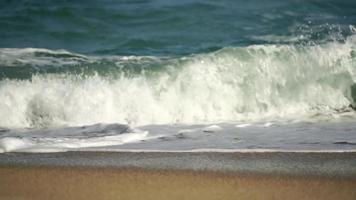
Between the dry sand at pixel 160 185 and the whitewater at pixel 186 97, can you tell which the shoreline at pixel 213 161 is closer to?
the dry sand at pixel 160 185

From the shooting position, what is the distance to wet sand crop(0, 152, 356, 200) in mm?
3092

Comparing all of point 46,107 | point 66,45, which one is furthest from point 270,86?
point 66,45

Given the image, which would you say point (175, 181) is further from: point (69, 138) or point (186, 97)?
point (186, 97)

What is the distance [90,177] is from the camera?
342 centimetres

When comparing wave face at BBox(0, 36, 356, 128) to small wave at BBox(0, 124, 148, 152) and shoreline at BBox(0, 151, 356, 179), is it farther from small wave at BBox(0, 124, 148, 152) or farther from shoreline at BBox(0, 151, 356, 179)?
shoreline at BBox(0, 151, 356, 179)

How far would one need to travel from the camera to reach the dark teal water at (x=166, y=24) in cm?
918

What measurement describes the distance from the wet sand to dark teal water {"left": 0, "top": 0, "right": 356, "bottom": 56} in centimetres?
526

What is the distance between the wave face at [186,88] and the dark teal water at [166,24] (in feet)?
4.74

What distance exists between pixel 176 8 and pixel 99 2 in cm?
173

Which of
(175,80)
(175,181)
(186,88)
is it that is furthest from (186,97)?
(175,181)

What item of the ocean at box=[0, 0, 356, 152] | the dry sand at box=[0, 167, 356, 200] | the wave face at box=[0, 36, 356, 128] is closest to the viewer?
the dry sand at box=[0, 167, 356, 200]

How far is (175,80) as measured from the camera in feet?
22.2

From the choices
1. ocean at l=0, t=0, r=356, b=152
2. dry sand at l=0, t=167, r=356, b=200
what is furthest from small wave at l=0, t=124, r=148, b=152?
dry sand at l=0, t=167, r=356, b=200

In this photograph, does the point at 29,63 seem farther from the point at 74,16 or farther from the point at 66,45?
the point at 74,16
